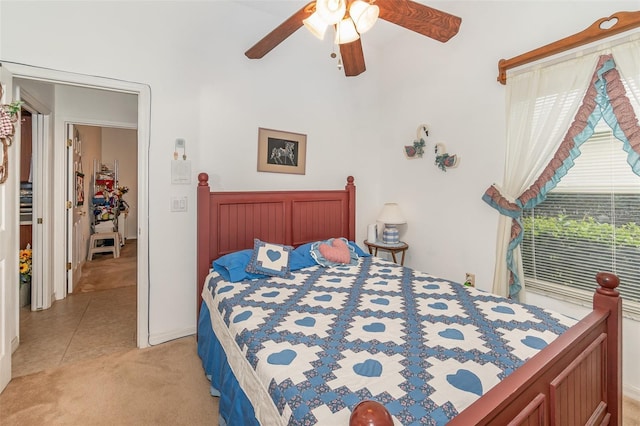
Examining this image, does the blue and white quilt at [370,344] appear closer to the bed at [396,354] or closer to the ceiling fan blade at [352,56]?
the bed at [396,354]

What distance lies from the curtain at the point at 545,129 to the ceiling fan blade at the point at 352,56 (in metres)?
1.29

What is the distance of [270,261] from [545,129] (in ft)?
7.56

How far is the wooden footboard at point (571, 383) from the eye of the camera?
892mm

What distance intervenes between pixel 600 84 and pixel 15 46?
12.8 ft

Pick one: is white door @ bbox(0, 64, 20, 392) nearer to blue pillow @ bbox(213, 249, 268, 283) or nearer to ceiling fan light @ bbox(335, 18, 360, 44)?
blue pillow @ bbox(213, 249, 268, 283)

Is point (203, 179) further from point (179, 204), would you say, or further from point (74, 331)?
point (74, 331)

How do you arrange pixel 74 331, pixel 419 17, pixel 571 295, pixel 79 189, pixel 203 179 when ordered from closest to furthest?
A: 1. pixel 419 17
2. pixel 571 295
3. pixel 203 179
4. pixel 74 331
5. pixel 79 189

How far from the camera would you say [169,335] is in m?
2.74

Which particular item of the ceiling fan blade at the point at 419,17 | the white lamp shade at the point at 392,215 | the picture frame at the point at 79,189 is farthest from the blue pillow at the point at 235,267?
the picture frame at the point at 79,189

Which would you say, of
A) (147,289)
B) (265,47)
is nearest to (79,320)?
(147,289)

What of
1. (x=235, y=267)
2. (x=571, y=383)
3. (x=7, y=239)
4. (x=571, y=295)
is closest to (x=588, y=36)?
(x=571, y=295)

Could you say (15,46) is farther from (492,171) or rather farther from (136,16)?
(492,171)

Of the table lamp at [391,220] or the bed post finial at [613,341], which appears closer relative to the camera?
the bed post finial at [613,341]

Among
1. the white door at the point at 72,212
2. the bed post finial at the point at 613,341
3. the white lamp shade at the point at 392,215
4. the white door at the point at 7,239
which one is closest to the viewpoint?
the bed post finial at the point at 613,341
